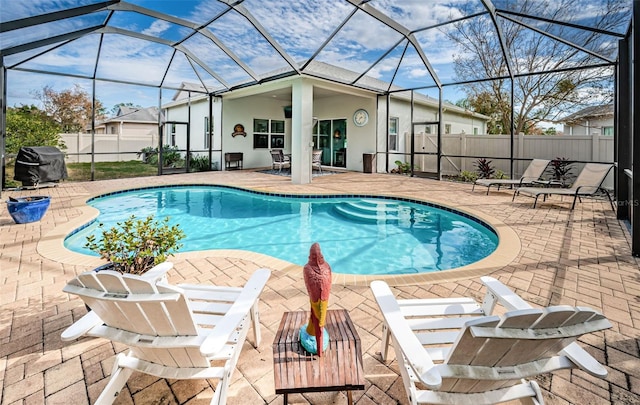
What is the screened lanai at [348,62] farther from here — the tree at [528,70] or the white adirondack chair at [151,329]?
the white adirondack chair at [151,329]

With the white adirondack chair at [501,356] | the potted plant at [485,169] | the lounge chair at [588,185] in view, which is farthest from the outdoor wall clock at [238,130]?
the white adirondack chair at [501,356]

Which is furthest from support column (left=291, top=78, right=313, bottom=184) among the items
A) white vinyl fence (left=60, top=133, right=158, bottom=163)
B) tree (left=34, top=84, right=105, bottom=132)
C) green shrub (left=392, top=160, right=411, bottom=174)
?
tree (left=34, top=84, right=105, bottom=132)

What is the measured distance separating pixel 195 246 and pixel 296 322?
14.3 ft

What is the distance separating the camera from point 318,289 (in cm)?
148

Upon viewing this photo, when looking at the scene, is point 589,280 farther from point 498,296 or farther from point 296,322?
point 296,322

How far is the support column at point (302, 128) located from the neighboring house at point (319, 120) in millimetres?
1288

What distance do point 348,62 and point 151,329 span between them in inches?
401

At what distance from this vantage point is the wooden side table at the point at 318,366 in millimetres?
1478

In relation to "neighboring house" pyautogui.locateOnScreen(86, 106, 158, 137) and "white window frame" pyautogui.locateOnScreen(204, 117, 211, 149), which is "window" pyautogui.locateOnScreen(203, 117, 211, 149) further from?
"neighboring house" pyautogui.locateOnScreen(86, 106, 158, 137)

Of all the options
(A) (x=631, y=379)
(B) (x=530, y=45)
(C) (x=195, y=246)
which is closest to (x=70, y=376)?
(A) (x=631, y=379)

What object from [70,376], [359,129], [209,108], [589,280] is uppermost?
[209,108]

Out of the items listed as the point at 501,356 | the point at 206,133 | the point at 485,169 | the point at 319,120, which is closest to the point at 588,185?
the point at 485,169

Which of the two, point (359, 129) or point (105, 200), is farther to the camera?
point (359, 129)

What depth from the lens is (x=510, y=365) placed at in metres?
1.35
